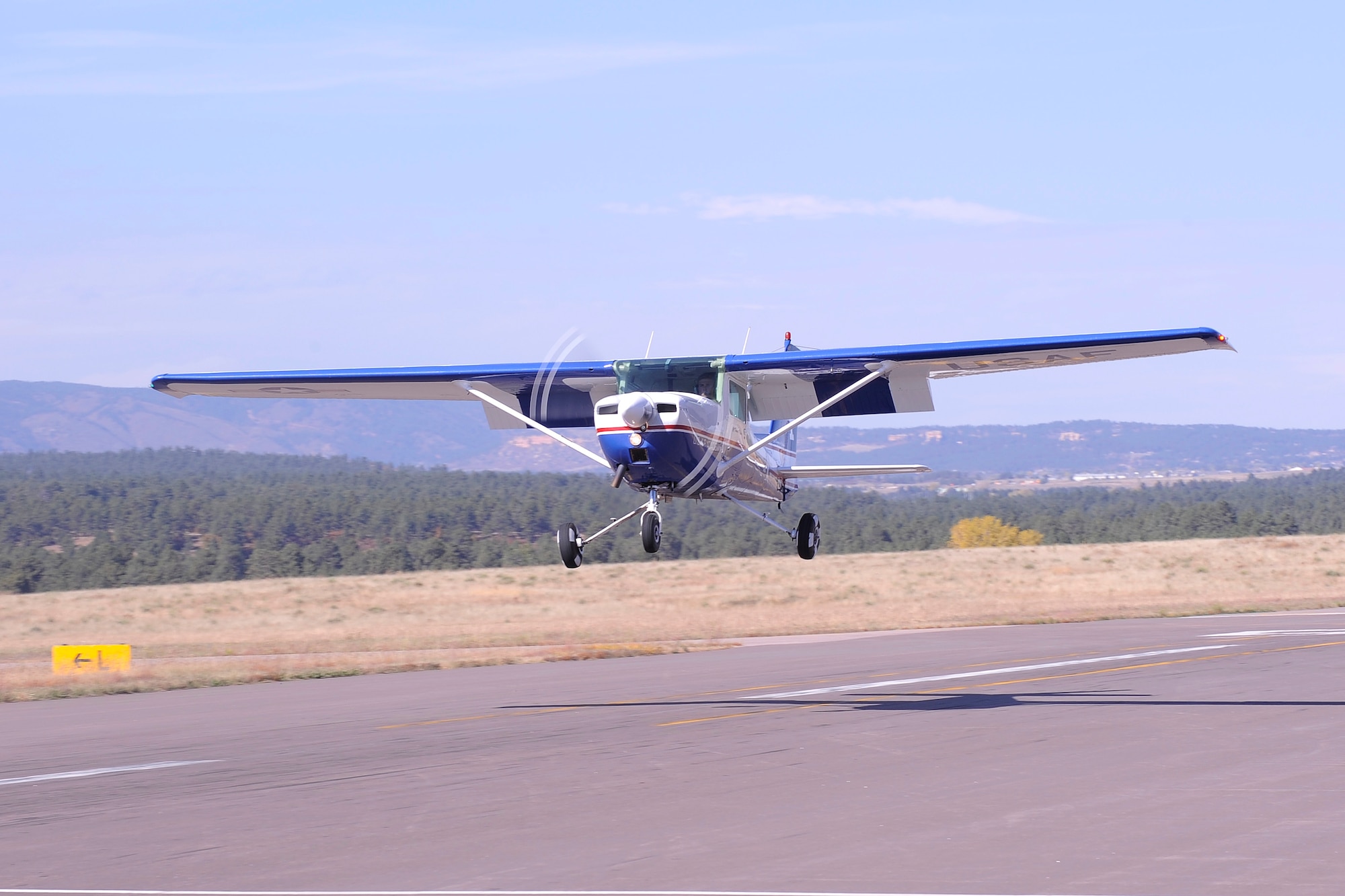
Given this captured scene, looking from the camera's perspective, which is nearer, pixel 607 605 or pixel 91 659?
pixel 91 659

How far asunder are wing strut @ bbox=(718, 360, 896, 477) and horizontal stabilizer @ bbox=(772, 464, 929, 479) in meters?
1.14

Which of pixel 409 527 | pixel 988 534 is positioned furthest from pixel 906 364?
pixel 988 534

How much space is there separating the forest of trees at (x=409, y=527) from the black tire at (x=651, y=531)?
74835 mm

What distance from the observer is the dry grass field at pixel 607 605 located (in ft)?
154

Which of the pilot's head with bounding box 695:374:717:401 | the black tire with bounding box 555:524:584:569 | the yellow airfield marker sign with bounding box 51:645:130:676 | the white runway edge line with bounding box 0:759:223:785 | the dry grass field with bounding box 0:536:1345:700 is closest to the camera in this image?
the white runway edge line with bounding box 0:759:223:785

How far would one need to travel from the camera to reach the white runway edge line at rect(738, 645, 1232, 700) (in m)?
30.8

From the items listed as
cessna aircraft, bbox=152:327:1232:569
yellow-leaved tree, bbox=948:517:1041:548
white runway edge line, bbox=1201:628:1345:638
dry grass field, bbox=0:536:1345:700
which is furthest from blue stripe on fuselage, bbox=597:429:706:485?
yellow-leaved tree, bbox=948:517:1041:548

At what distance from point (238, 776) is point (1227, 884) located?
43.8 feet

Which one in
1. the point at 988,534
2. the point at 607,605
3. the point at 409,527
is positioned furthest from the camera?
the point at 988,534

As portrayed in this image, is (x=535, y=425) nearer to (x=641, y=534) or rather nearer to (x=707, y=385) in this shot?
(x=707, y=385)

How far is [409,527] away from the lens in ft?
433

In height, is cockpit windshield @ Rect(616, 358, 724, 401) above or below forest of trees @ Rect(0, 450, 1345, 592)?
above

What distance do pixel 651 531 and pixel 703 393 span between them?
290cm

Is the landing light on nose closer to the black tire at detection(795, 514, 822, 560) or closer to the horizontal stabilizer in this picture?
the horizontal stabilizer
